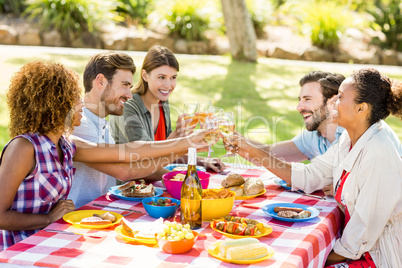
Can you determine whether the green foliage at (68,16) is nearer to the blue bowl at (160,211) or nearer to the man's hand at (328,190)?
the man's hand at (328,190)

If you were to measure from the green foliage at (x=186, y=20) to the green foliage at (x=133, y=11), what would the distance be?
1.06 m

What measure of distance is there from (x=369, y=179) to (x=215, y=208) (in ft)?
3.00

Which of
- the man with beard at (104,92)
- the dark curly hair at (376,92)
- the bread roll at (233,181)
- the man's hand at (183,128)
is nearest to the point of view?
the dark curly hair at (376,92)

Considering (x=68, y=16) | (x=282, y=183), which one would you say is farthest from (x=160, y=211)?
(x=68, y=16)

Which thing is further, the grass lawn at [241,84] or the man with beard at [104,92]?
the grass lawn at [241,84]

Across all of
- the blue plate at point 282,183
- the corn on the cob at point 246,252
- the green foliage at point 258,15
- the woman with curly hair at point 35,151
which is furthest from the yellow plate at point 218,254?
the green foliage at point 258,15

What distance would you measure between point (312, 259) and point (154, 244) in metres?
0.77

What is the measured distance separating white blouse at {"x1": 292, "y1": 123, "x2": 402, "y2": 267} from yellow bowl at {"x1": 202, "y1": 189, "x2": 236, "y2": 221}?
28.2 inches

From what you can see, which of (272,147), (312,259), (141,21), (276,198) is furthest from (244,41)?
(312,259)

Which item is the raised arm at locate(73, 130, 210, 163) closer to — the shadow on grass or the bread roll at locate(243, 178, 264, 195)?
the bread roll at locate(243, 178, 264, 195)

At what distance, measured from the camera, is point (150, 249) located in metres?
2.29

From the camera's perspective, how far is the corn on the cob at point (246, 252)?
2152 mm

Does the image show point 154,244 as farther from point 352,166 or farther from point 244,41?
point 244,41

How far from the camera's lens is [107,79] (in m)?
3.82
